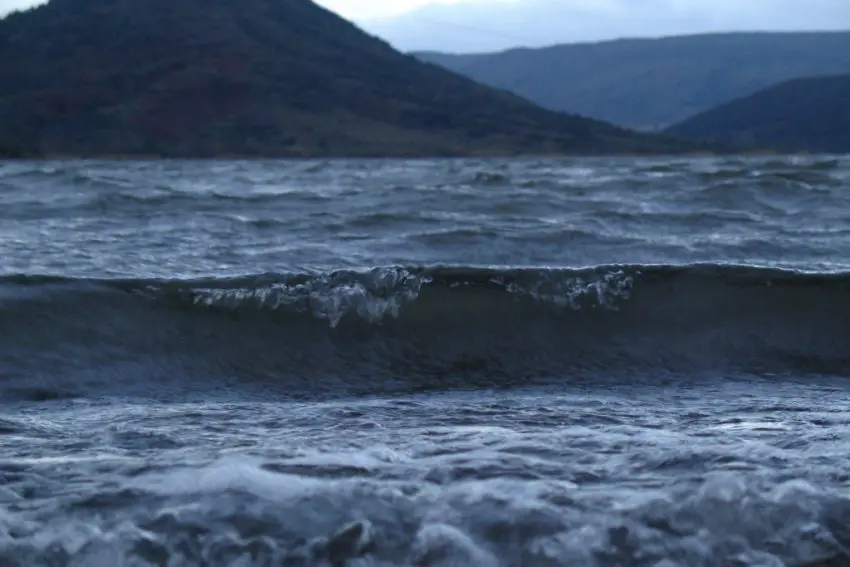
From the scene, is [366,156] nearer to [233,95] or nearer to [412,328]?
[233,95]

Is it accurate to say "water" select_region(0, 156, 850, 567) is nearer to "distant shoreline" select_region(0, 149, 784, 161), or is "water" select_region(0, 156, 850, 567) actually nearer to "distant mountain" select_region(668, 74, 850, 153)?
"distant shoreline" select_region(0, 149, 784, 161)

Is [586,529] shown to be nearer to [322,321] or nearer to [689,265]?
[322,321]

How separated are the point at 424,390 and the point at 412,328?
95 centimetres

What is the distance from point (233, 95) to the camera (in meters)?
62.7

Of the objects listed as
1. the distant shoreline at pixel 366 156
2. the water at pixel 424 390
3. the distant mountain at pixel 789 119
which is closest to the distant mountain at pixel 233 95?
the distant shoreline at pixel 366 156

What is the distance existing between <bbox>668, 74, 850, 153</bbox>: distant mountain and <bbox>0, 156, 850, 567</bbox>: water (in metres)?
53.9

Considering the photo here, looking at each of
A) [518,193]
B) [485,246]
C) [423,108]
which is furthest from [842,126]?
[485,246]

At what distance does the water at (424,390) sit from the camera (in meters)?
2.46

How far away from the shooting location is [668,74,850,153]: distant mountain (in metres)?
61.2

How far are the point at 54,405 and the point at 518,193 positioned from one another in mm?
8868

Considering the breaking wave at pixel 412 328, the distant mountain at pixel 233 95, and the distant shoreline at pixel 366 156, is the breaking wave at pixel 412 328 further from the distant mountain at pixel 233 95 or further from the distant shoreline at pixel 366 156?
the distant mountain at pixel 233 95

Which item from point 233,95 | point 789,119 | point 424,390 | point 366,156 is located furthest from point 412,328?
point 789,119

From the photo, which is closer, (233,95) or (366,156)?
(366,156)

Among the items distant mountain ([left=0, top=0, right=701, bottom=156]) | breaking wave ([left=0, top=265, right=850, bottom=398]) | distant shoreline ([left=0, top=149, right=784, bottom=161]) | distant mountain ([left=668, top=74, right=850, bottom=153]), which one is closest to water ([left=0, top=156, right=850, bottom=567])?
breaking wave ([left=0, top=265, right=850, bottom=398])
